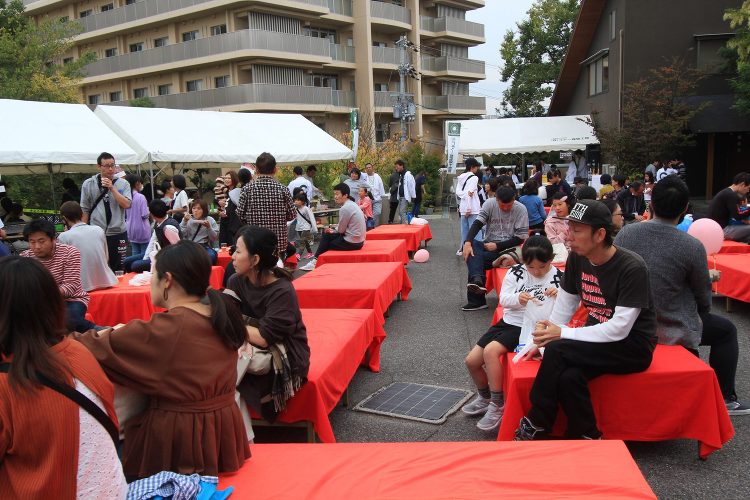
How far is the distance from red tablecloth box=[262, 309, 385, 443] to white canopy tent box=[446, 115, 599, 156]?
681 inches

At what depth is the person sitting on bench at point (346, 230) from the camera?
8.95 m

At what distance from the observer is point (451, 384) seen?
522 cm

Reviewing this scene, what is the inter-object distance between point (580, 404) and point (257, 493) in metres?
1.86

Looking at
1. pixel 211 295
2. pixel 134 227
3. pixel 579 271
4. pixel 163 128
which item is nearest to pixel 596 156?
pixel 163 128

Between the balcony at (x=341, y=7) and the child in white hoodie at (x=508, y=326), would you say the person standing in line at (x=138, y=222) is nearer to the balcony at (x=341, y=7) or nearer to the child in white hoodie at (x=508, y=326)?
the child in white hoodie at (x=508, y=326)

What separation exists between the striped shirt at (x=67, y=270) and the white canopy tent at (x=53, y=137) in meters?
5.48

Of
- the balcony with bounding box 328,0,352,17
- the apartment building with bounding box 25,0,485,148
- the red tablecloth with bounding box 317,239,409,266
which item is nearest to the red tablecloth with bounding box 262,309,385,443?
the red tablecloth with bounding box 317,239,409,266

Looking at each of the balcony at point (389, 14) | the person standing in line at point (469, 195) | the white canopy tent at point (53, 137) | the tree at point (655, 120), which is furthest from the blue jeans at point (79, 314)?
the balcony at point (389, 14)

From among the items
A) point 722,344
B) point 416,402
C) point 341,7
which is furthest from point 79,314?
point 341,7

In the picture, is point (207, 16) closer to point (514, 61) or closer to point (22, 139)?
point (514, 61)

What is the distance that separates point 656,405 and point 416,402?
6.00 ft

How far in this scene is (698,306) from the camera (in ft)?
13.3

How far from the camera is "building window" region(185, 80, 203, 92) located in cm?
3142

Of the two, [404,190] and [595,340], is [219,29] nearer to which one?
[404,190]
